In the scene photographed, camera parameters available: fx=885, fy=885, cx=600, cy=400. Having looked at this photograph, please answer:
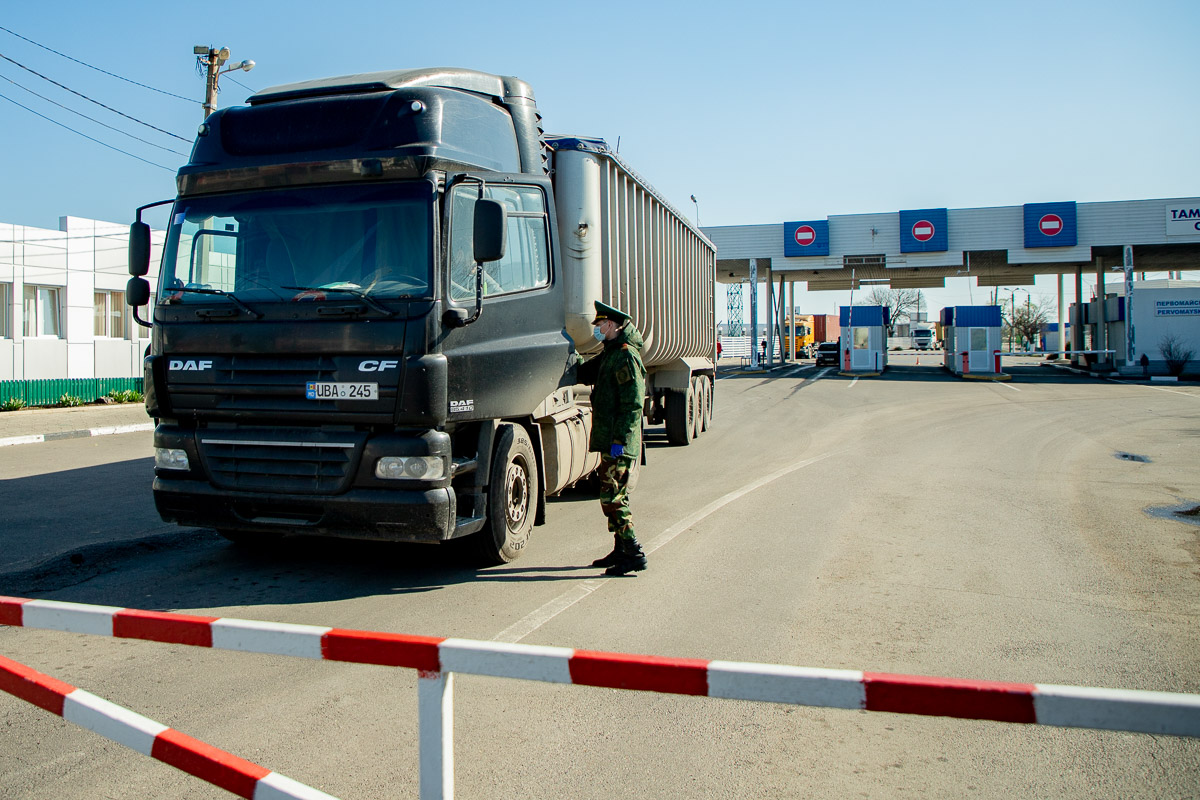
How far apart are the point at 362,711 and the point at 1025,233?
130ft

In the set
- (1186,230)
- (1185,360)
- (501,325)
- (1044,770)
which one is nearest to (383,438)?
(501,325)

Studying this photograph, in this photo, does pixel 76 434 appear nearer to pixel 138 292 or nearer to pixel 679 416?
pixel 679 416

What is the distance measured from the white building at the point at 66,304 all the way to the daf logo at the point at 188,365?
18.7 meters

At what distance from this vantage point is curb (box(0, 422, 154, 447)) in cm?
1448

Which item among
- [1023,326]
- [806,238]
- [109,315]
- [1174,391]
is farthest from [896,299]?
[109,315]

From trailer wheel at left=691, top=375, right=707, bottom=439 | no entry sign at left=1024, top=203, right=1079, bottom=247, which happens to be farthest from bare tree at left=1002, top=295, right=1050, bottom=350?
trailer wheel at left=691, top=375, right=707, bottom=439

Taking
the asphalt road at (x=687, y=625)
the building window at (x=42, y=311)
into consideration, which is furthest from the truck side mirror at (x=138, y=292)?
the building window at (x=42, y=311)

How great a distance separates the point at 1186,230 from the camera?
36500 millimetres

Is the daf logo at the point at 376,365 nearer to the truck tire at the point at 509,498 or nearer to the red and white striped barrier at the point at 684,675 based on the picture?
the truck tire at the point at 509,498

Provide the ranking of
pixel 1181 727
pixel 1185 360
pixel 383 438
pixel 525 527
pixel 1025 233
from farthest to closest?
1. pixel 1025 233
2. pixel 1185 360
3. pixel 525 527
4. pixel 383 438
5. pixel 1181 727

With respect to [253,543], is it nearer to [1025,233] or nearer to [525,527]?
[525,527]

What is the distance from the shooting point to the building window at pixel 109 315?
24.3 meters

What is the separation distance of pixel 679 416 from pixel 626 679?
1219cm

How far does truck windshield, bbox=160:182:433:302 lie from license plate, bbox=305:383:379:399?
1.96 ft
